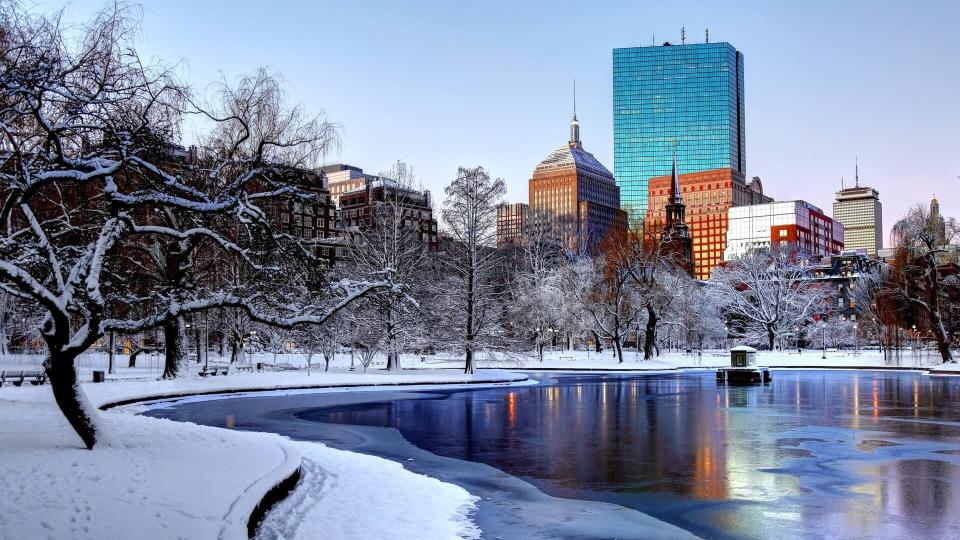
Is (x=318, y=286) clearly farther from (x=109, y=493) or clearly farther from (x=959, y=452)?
(x=959, y=452)

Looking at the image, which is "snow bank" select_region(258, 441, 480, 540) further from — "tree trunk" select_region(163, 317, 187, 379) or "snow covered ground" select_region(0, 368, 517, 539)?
"tree trunk" select_region(163, 317, 187, 379)

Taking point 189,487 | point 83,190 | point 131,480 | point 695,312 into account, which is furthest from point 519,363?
point 131,480

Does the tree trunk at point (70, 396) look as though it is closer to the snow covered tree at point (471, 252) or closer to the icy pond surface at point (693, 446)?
the icy pond surface at point (693, 446)

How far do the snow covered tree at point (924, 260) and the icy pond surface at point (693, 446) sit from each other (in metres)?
28.1

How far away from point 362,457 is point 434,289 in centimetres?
3523

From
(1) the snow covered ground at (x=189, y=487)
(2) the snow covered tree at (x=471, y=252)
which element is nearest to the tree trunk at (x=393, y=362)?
(2) the snow covered tree at (x=471, y=252)

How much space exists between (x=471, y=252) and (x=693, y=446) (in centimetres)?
3205

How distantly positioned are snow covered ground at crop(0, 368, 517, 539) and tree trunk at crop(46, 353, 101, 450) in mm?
309

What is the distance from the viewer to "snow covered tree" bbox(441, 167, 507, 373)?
50.8m

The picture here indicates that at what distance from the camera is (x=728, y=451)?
1883cm

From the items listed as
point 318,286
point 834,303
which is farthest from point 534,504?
point 834,303

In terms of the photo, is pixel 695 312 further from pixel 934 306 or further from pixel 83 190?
pixel 83 190

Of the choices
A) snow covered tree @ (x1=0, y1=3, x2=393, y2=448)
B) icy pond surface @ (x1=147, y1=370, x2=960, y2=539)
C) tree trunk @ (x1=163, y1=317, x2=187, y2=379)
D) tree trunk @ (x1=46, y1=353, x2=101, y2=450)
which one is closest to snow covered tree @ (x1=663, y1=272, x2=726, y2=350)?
icy pond surface @ (x1=147, y1=370, x2=960, y2=539)

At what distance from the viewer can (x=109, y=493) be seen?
9.79m
